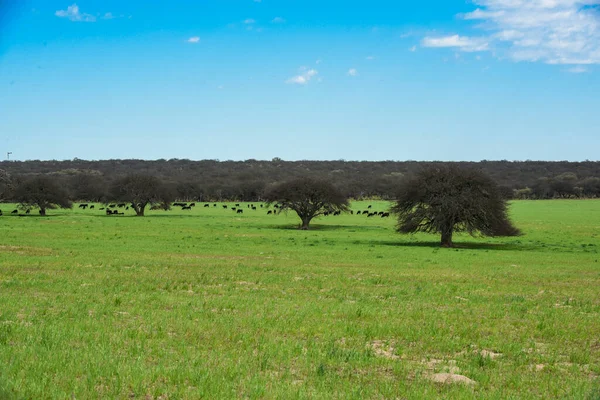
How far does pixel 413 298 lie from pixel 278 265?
42.0ft

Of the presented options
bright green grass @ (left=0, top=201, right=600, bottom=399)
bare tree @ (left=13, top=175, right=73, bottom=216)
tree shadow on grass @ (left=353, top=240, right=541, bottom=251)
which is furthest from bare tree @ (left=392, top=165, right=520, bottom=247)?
bare tree @ (left=13, top=175, right=73, bottom=216)

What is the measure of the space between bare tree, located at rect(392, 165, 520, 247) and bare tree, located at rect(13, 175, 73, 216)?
58.4 m

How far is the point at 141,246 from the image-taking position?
45312 mm

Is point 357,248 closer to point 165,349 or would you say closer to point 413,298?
point 413,298

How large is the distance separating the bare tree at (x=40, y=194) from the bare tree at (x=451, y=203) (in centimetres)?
5841

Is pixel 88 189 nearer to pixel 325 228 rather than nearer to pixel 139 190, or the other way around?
pixel 139 190

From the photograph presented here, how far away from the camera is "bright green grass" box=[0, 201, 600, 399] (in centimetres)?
996

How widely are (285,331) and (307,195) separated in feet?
206

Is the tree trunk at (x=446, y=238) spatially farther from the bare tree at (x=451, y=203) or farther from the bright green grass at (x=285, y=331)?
the bright green grass at (x=285, y=331)

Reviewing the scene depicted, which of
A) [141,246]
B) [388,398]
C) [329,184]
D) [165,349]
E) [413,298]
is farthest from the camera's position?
[329,184]

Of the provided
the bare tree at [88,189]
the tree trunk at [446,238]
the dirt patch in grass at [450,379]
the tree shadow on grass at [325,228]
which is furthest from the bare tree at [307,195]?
the bare tree at [88,189]

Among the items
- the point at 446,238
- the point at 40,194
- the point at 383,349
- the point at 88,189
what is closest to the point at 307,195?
the point at 446,238

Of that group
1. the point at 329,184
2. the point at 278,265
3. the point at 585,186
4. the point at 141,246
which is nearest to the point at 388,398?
the point at 278,265

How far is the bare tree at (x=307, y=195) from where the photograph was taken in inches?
3007
